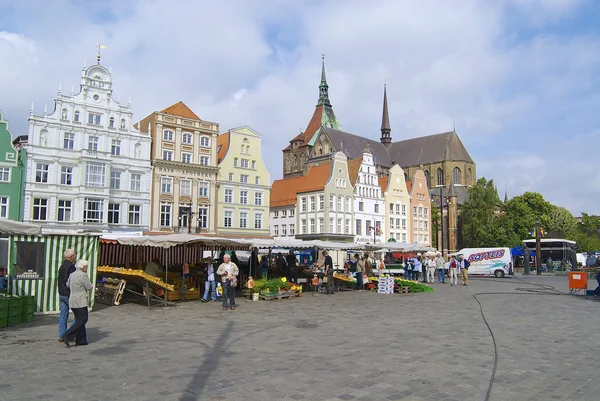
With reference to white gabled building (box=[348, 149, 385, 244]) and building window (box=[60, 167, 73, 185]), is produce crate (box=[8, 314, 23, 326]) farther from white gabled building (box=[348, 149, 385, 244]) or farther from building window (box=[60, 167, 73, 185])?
white gabled building (box=[348, 149, 385, 244])

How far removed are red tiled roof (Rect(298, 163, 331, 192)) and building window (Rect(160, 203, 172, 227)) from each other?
66.6ft

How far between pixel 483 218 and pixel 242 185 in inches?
1635

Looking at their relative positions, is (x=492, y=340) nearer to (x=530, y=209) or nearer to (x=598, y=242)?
(x=530, y=209)

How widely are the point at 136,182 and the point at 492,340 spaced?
37035 mm

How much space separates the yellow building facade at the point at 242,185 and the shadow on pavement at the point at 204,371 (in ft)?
124

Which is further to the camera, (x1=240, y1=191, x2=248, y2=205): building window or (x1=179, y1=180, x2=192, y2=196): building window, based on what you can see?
(x1=240, y1=191, x2=248, y2=205): building window

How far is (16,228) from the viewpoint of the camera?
41.7 ft

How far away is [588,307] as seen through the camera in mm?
16266

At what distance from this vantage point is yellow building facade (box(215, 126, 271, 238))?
4806 centimetres

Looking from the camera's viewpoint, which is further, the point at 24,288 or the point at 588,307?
the point at 588,307

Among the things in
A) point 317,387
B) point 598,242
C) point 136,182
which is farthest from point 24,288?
point 598,242

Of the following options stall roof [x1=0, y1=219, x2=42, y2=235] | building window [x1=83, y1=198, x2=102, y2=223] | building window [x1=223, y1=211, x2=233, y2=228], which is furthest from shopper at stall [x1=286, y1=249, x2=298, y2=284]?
building window [x1=223, y1=211, x2=233, y2=228]

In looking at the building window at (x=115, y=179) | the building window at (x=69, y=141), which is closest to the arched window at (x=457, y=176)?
the building window at (x=115, y=179)

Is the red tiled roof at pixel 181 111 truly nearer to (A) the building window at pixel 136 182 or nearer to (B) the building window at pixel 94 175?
(A) the building window at pixel 136 182
